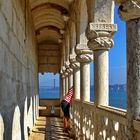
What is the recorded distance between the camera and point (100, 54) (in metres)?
7.59

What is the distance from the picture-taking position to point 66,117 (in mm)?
15055

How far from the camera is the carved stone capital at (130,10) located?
421cm

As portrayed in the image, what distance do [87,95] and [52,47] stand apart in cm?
1611

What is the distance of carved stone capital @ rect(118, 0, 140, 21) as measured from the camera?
4.21 metres

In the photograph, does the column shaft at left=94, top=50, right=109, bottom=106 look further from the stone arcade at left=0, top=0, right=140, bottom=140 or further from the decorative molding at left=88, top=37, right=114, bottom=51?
the decorative molding at left=88, top=37, right=114, bottom=51

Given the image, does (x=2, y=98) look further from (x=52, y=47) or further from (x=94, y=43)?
(x=52, y=47)

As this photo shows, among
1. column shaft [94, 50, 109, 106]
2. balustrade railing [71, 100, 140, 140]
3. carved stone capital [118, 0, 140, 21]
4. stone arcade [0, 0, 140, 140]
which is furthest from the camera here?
column shaft [94, 50, 109, 106]

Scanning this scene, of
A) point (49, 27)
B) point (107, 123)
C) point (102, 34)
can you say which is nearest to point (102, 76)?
point (102, 34)

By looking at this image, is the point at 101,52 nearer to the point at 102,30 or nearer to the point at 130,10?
the point at 102,30

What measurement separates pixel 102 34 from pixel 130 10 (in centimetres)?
314

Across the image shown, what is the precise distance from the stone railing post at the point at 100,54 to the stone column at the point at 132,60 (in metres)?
2.95

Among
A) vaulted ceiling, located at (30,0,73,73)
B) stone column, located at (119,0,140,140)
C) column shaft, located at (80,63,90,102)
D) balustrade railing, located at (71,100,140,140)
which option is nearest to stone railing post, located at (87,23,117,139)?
balustrade railing, located at (71,100,140,140)

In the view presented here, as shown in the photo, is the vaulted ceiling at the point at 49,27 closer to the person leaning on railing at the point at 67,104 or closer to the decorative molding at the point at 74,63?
the decorative molding at the point at 74,63

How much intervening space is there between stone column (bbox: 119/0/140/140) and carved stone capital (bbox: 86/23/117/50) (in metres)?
2.94
